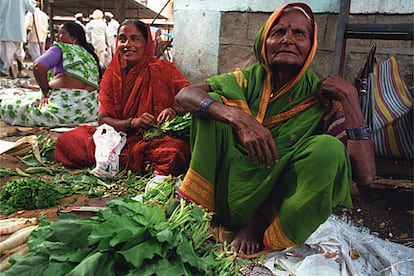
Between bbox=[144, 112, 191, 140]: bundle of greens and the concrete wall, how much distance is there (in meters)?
1.64

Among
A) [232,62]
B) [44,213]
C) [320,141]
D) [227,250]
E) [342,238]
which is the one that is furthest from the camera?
[232,62]

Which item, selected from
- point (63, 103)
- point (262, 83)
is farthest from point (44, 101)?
point (262, 83)

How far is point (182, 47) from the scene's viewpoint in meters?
4.67

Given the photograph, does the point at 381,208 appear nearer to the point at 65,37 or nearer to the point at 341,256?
the point at 341,256

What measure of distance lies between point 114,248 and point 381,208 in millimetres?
2317

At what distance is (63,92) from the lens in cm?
446

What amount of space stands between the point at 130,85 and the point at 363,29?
2086mm

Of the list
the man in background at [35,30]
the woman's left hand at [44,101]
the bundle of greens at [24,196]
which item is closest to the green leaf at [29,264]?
the bundle of greens at [24,196]

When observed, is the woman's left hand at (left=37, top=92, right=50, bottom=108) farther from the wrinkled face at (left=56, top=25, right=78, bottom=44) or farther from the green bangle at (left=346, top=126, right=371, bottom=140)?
the green bangle at (left=346, top=126, right=371, bottom=140)

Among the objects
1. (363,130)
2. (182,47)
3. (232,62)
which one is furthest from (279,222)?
(182,47)

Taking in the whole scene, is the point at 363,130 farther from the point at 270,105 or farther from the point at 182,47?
the point at 182,47

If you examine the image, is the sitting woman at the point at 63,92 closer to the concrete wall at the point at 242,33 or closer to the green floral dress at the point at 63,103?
the green floral dress at the point at 63,103

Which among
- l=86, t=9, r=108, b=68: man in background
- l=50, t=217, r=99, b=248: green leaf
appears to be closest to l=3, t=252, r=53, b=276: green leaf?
l=50, t=217, r=99, b=248: green leaf

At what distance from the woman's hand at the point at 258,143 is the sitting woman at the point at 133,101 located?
1.14 metres
